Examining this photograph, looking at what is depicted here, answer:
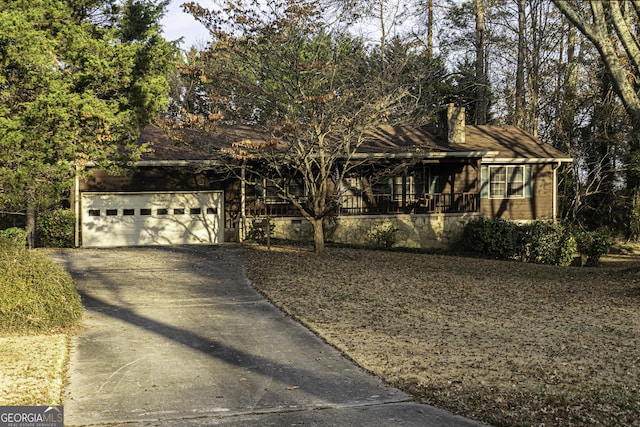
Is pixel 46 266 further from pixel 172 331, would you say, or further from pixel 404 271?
pixel 404 271

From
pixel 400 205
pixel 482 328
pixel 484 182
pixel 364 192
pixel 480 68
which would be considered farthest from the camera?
pixel 480 68

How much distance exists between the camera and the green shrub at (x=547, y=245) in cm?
2342

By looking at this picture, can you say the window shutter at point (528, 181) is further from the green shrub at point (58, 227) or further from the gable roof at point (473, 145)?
the green shrub at point (58, 227)

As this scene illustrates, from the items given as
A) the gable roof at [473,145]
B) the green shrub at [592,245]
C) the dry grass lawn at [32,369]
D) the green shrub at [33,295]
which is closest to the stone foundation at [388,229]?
the gable roof at [473,145]

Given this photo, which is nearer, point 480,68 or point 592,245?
point 592,245

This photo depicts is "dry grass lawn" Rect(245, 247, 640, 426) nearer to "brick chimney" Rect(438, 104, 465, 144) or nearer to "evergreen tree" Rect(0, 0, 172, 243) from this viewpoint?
"evergreen tree" Rect(0, 0, 172, 243)

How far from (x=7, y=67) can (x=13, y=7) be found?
160cm

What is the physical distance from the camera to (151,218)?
2345 cm

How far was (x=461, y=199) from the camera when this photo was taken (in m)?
26.3

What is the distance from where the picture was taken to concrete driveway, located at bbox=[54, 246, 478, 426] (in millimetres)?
6523

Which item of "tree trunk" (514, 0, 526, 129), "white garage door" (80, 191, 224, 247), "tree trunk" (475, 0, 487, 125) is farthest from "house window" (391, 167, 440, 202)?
"tree trunk" (514, 0, 526, 129)

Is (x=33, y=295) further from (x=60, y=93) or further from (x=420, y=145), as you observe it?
(x=420, y=145)

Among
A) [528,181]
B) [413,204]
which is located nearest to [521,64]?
[528,181]

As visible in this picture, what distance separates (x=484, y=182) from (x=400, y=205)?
3.86m
